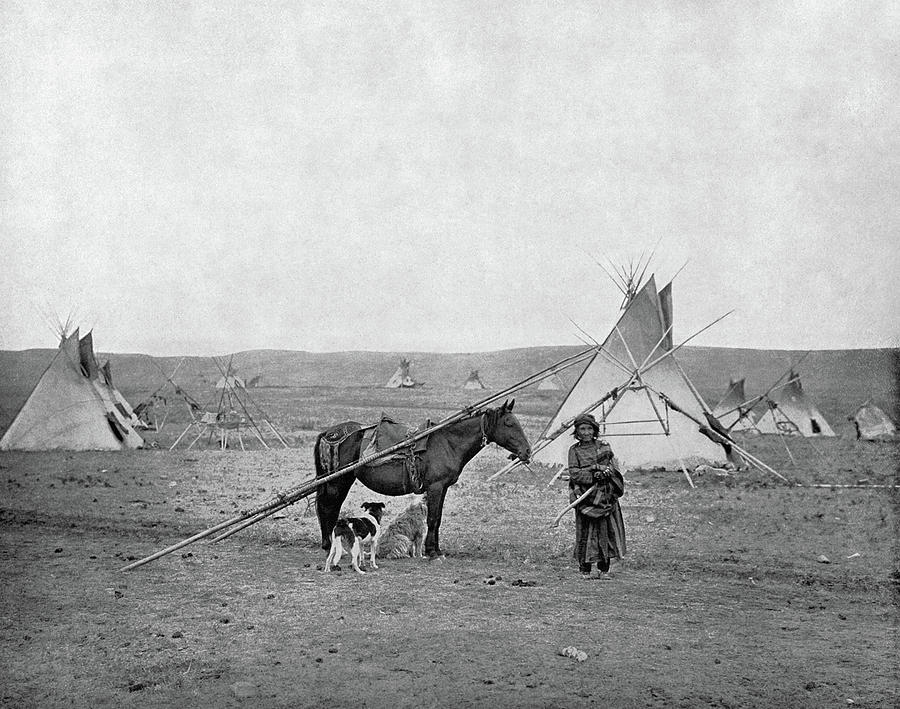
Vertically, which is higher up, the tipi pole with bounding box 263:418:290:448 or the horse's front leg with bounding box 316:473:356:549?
the tipi pole with bounding box 263:418:290:448

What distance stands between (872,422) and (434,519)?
60.1 ft

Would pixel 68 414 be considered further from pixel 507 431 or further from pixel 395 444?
pixel 507 431

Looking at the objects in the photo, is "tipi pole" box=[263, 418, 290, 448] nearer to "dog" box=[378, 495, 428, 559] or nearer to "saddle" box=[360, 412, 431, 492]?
"saddle" box=[360, 412, 431, 492]

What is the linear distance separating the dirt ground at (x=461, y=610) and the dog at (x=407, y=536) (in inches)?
6.7

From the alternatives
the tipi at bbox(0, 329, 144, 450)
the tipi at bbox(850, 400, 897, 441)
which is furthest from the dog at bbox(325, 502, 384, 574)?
the tipi at bbox(850, 400, 897, 441)

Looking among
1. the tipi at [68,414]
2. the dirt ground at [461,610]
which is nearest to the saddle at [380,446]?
the dirt ground at [461,610]

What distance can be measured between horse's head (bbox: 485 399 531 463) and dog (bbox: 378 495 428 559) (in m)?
0.93

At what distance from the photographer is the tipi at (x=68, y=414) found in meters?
13.7

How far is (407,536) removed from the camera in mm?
6805

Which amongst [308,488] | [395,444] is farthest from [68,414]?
[395,444]

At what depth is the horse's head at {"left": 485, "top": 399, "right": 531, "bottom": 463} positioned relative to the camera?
679 cm

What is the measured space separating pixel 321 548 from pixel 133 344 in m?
4.26

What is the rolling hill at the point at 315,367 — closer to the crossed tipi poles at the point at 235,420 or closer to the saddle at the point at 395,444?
the crossed tipi poles at the point at 235,420

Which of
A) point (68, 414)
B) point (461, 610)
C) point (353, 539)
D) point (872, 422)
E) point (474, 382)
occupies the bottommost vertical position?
point (461, 610)
